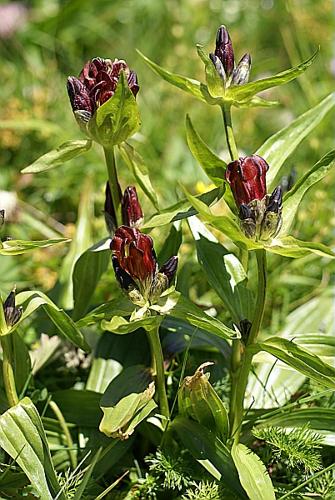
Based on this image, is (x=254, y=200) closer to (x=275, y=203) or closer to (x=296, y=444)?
(x=275, y=203)

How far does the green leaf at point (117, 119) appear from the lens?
46.9 inches

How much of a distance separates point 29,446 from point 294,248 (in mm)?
515

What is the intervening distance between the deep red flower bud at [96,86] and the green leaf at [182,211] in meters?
0.20

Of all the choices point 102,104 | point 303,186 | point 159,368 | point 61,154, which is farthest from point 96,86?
point 159,368

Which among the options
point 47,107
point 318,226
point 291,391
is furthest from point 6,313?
point 47,107

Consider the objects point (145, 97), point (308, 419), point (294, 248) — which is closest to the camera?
point (294, 248)

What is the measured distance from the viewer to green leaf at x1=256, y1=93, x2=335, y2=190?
4.42 feet

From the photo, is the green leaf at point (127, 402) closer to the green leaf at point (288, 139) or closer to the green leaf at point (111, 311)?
the green leaf at point (111, 311)

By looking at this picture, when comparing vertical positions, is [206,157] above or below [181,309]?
above

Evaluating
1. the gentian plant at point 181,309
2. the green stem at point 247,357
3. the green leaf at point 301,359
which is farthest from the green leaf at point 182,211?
the green leaf at point 301,359

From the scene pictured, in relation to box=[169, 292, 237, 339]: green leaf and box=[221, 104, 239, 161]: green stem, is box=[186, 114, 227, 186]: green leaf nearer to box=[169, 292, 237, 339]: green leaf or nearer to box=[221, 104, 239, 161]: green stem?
box=[221, 104, 239, 161]: green stem

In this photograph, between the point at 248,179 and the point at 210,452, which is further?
the point at 210,452

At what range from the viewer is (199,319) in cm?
121

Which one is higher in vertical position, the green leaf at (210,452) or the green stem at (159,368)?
the green stem at (159,368)
